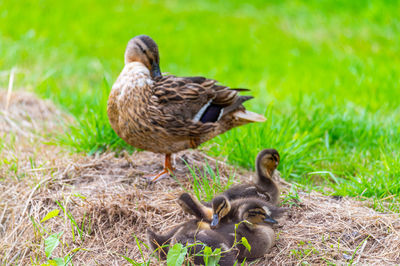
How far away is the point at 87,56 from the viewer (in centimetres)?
907

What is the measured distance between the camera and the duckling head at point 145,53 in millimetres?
4375

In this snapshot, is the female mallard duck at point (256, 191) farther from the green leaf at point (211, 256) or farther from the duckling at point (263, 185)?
the green leaf at point (211, 256)

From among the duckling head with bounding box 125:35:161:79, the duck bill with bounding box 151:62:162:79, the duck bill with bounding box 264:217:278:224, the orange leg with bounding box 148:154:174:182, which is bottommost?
the orange leg with bounding box 148:154:174:182

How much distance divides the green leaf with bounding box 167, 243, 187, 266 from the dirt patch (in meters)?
0.64

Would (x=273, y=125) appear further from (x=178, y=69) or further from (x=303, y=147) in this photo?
(x=178, y=69)

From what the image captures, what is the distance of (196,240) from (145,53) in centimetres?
201

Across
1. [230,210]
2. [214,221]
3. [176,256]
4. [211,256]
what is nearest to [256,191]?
[230,210]

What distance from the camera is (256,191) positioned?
380 centimetres

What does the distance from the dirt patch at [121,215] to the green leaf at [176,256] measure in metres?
0.64

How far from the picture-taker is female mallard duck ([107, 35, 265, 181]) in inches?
161

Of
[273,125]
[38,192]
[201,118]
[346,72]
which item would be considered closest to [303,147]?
[273,125]

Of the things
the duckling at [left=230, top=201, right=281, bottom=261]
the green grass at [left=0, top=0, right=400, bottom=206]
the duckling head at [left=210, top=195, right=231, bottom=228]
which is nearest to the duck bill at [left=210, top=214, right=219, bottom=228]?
the duckling head at [left=210, top=195, right=231, bottom=228]

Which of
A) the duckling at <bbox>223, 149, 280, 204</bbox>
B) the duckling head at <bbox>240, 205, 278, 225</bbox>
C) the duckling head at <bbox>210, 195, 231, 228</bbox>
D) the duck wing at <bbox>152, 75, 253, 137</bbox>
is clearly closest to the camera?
the duckling head at <bbox>210, 195, 231, 228</bbox>

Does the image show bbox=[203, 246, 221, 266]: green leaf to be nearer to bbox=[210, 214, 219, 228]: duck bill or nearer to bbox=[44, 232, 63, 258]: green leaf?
bbox=[210, 214, 219, 228]: duck bill
